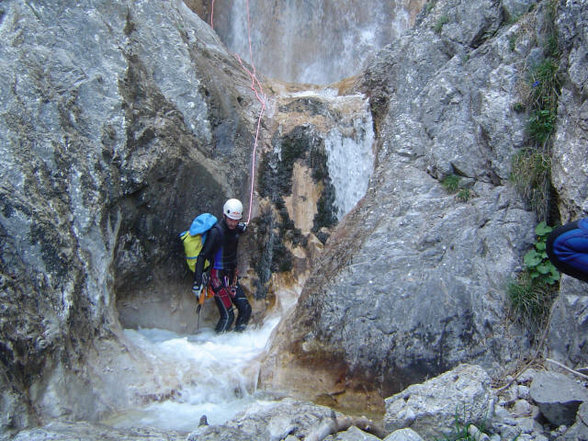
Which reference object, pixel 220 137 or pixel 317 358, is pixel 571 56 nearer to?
pixel 317 358

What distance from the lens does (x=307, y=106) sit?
29.7ft

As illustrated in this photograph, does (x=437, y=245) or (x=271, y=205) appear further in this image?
(x=271, y=205)

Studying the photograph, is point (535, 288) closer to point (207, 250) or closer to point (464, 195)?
point (464, 195)

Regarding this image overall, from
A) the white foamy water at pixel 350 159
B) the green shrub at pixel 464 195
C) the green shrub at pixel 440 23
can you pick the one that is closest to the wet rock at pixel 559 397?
the green shrub at pixel 464 195

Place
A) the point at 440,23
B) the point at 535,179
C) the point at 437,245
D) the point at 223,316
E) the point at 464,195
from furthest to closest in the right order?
1. the point at 440,23
2. the point at 223,316
3. the point at 464,195
4. the point at 437,245
5. the point at 535,179

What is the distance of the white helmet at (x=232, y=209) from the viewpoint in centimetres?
721

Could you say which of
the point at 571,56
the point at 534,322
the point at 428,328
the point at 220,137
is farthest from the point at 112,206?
the point at 571,56

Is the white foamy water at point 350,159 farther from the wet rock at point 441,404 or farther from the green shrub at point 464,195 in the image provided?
the wet rock at point 441,404

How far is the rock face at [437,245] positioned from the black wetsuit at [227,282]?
116 cm

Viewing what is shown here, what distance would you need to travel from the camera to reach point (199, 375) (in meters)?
5.94

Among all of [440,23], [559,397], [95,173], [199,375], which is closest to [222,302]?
[199,375]

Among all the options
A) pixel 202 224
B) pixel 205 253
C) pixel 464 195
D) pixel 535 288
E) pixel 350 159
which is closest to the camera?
pixel 535 288

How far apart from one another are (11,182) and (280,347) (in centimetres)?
315

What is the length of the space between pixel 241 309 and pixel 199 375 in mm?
1598
